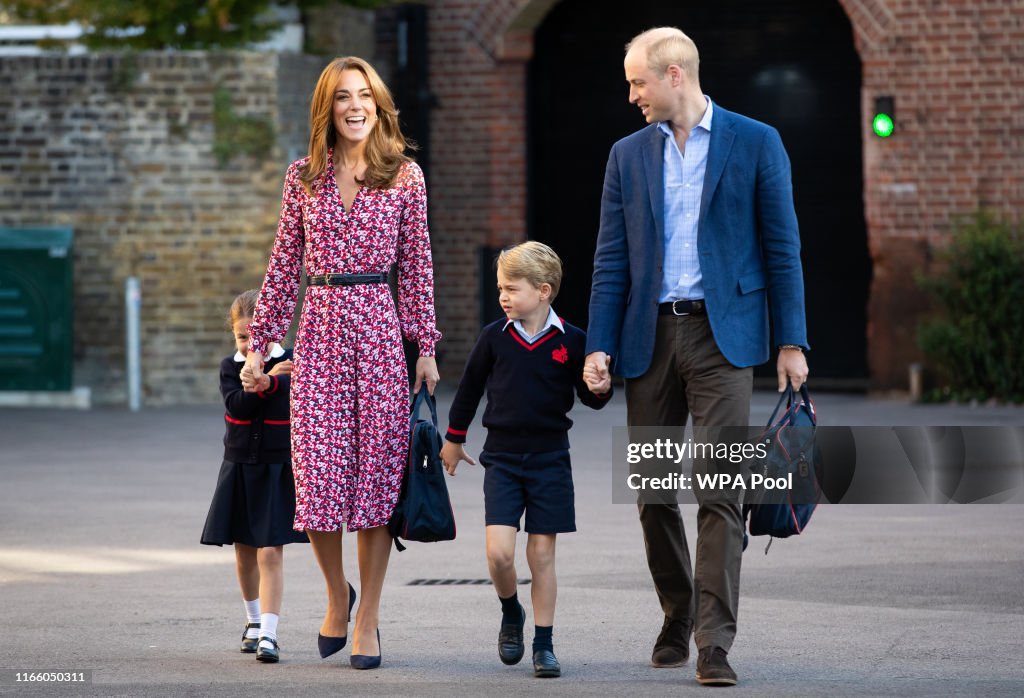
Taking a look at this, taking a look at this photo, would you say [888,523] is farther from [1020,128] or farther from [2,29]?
[2,29]

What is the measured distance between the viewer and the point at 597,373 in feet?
18.6

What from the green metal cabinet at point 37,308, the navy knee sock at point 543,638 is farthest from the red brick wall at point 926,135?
the navy knee sock at point 543,638

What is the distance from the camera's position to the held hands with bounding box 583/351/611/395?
5.65 meters

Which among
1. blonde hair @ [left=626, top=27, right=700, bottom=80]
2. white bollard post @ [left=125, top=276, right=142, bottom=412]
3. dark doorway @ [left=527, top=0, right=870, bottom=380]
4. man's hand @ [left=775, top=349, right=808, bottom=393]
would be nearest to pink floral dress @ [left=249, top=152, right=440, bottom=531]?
blonde hair @ [left=626, top=27, right=700, bottom=80]

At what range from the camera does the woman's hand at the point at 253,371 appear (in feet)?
19.6

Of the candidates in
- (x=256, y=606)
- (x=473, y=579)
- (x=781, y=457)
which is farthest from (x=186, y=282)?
(x=781, y=457)

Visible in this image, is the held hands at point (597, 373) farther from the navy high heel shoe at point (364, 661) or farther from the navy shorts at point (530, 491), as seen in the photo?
the navy high heel shoe at point (364, 661)

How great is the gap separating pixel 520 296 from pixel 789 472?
1071mm

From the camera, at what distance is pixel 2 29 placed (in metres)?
17.6

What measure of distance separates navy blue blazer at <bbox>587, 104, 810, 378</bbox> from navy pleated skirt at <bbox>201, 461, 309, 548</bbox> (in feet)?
4.09

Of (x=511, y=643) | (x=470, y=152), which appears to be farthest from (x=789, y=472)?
(x=470, y=152)

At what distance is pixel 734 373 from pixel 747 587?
2083mm

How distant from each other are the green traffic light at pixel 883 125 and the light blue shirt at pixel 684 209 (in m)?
11.7

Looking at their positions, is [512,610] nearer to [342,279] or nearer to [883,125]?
[342,279]
